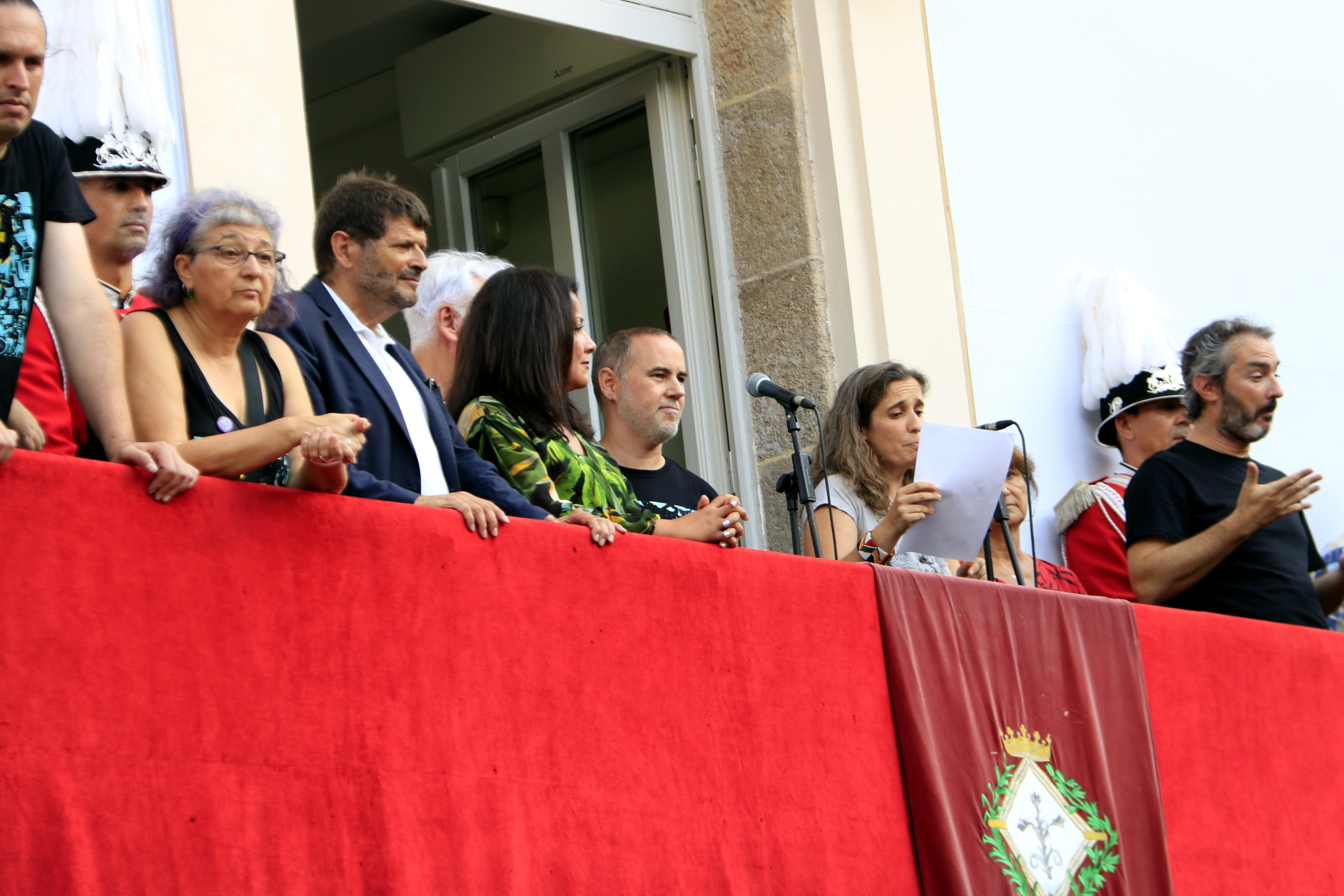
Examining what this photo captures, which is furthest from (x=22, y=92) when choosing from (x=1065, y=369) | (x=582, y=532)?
(x=1065, y=369)

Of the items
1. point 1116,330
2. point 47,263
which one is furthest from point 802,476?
point 1116,330

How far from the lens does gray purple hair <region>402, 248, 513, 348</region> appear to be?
5215mm

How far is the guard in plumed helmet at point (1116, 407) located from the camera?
6.43 m

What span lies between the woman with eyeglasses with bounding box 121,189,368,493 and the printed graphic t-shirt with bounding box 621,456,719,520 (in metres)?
1.53

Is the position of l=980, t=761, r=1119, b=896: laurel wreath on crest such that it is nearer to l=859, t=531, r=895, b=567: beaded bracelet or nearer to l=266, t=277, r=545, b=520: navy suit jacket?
l=859, t=531, r=895, b=567: beaded bracelet

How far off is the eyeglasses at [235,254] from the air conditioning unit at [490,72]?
397 centimetres

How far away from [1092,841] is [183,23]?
3.41m

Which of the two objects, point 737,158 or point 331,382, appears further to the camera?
point 737,158

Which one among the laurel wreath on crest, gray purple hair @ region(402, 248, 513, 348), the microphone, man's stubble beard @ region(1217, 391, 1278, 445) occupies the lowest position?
the laurel wreath on crest

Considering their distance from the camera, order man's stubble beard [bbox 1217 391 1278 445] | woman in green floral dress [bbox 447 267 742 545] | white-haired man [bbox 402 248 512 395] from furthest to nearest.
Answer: man's stubble beard [bbox 1217 391 1278 445], white-haired man [bbox 402 248 512 395], woman in green floral dress [bbox 447 267 742 545]

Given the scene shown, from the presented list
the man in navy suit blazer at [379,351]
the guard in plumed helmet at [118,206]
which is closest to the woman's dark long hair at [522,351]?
the man in navy suit blazer at [379,351]

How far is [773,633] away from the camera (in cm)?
362

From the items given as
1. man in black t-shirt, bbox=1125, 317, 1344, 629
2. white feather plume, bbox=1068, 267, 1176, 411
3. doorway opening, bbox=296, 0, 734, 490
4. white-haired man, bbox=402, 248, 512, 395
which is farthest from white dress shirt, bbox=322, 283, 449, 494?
white feather plume, bbox=1068, 267, 1176, 411

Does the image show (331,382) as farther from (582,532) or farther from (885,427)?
(885,427)
